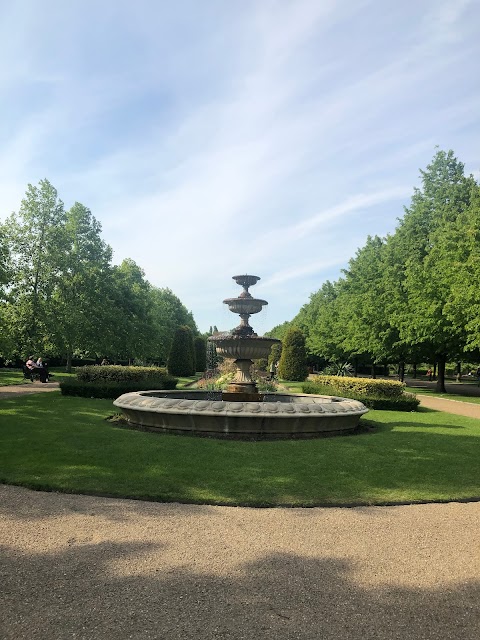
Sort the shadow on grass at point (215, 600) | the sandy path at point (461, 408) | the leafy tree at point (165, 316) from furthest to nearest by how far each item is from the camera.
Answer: the leafy tree at point (165, 316), the sandy path at point (461, 408), the shadow on grass at point (215, 600)

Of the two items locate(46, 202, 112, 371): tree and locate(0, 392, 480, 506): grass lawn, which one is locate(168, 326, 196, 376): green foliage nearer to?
locate(46, 202, 112, 371): tree

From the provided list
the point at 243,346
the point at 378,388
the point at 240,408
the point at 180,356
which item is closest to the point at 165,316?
the point at 180,356

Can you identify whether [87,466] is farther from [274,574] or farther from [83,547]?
[274,574]

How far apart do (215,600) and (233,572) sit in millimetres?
517

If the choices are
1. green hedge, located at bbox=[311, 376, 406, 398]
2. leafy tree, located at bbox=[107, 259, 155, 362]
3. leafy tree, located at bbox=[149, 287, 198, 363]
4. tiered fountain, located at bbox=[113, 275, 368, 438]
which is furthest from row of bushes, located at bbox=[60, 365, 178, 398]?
leafy tree, located at bbox=[149, 287, 198, 363]

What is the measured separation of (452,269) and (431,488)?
66.2 ft

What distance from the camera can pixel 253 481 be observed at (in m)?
6.91

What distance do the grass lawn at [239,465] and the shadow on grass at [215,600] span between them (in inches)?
76.4

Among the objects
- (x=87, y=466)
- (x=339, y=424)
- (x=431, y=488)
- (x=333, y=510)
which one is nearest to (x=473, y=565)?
(x=333, y=510)

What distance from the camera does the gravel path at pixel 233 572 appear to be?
10.5ft

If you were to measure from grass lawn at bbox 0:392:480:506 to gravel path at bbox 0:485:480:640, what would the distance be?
0.53 metres

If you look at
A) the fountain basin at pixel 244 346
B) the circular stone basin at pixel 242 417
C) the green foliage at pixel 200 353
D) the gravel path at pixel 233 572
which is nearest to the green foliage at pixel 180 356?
the green foliage at pixel 200 353

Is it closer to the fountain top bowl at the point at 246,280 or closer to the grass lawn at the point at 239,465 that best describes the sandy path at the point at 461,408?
the grass lawn at the point at 239,465

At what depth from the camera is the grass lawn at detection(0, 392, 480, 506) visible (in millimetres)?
6406
